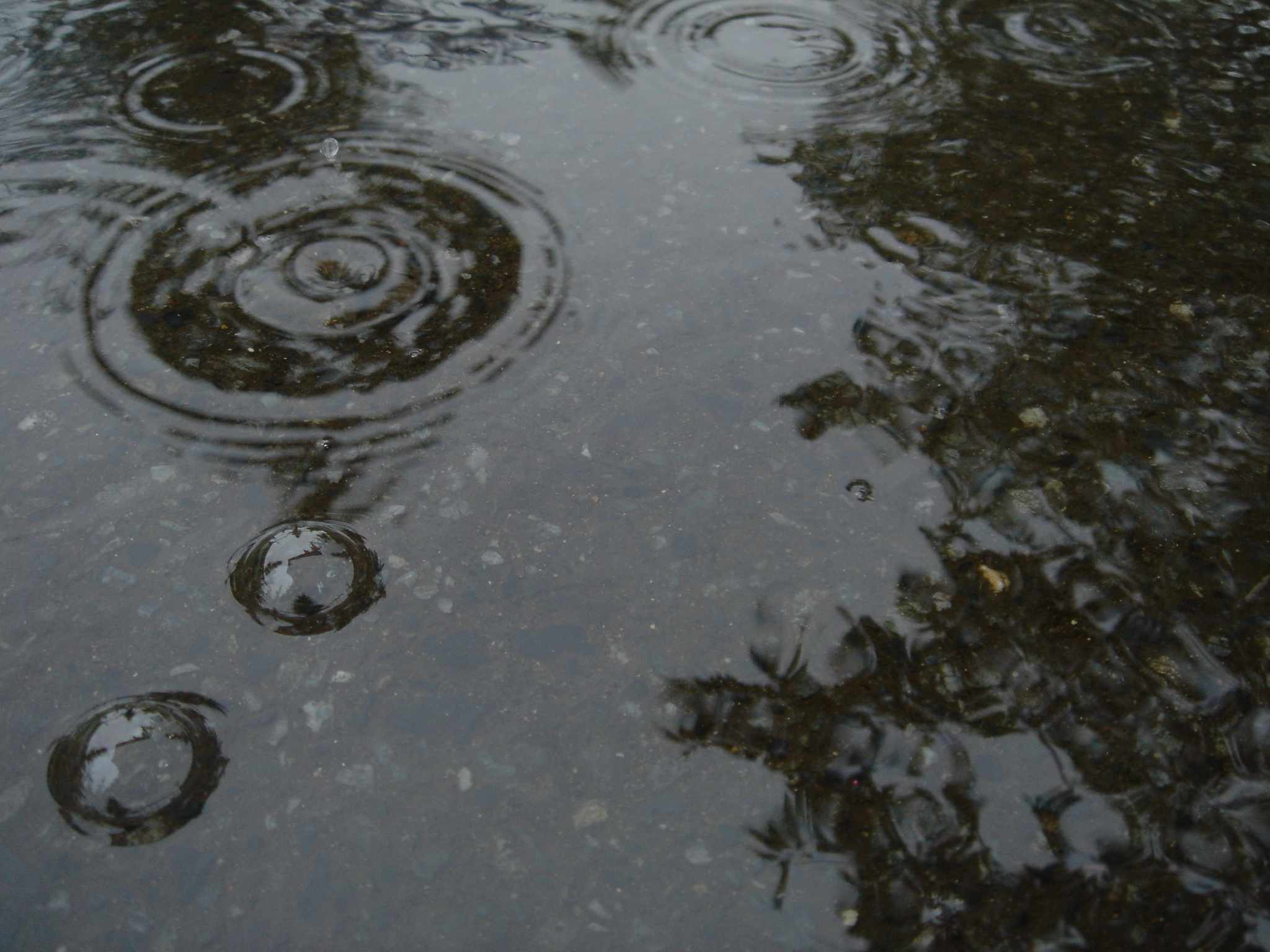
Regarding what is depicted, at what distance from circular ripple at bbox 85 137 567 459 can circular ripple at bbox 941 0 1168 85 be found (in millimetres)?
2429

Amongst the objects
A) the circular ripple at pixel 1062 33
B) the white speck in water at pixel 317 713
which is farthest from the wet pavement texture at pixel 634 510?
the circular ripple at pixel 1062 33

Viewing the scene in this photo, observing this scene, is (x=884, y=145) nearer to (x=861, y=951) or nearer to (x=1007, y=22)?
(x=1007, y=22)

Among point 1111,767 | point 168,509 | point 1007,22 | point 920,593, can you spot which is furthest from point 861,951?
point 1007,22

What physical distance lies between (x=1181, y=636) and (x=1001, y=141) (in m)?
2.32

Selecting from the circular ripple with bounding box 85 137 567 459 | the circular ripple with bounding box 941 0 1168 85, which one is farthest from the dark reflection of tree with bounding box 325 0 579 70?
the circular ripple with bounding box 941 0 1168 85

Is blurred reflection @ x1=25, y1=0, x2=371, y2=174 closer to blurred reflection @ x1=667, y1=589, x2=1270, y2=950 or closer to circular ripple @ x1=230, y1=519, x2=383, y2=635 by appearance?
circular ripple @ x1=230, y1=519, x2=383, y2=635

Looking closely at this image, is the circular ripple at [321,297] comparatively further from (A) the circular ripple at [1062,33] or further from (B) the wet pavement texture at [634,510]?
(A) the circular ripple at [1062,33]

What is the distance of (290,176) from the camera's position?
12.5 ft

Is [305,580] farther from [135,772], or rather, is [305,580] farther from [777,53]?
[777,53]

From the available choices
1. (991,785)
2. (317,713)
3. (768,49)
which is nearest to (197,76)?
(768,49)

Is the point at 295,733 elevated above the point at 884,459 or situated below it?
below

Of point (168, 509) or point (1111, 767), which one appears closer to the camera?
point (1111, 767)

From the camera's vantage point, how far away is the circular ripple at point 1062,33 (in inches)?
179

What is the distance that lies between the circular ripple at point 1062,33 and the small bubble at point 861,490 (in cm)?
264
